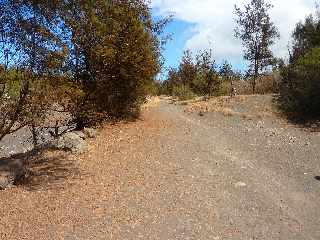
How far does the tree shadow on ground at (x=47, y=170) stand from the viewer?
10.5 m

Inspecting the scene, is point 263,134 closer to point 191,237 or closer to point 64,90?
point 64,90

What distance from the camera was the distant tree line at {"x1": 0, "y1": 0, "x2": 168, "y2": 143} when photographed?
1027 centimetres

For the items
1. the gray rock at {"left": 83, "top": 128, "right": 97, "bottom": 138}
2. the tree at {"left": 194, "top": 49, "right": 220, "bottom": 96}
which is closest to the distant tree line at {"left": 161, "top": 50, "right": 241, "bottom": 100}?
the tree at {"left": 194, "top": 49, "right": 220, "bottom": 96}

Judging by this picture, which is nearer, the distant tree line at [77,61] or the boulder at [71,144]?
the distant tree line at [77,61]

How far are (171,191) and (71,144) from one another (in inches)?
141

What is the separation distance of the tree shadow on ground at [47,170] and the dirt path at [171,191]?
0.02m

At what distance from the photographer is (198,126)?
57.6 ft

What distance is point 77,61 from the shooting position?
50.5 feet

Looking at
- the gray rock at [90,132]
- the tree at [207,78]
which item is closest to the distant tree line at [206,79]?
the tree at [207,78]

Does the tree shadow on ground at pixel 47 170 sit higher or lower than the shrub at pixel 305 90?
lower

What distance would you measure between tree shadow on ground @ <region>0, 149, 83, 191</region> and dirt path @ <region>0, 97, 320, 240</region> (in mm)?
23

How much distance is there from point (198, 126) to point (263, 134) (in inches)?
84.6

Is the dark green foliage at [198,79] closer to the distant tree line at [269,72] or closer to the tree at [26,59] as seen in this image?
the distant tree line at [269,72]

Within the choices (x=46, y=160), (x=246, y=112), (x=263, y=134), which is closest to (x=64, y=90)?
(x=46, y=160)
